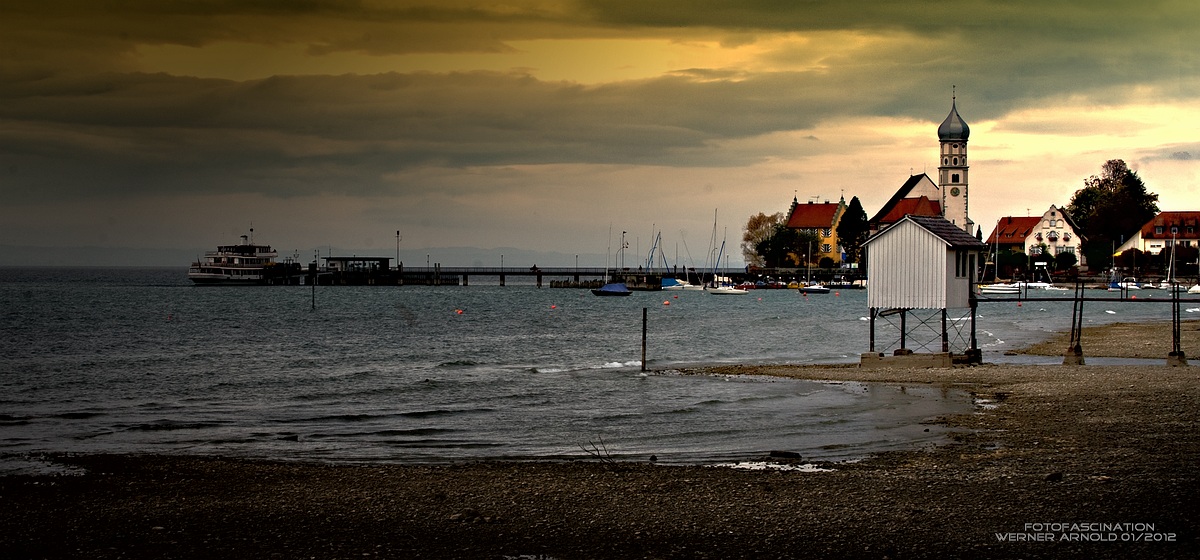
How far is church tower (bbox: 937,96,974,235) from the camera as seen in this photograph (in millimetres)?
179125

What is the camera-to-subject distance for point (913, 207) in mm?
188250

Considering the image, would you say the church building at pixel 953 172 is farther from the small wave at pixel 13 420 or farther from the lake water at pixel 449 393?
the small wave at pixel 13 420

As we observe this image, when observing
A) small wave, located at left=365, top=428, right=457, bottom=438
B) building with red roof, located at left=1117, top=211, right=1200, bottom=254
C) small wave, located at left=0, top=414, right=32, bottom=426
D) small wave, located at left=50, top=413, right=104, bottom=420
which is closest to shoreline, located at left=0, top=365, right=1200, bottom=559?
small wave, located at left=365, top=428, right=457, bottom=438

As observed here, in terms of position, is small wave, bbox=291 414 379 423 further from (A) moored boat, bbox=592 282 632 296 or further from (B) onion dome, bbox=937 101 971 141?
(B) onion dome, bbox=937 101 971 141

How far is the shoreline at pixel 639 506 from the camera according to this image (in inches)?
536

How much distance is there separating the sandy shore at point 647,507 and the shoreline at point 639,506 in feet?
0.14

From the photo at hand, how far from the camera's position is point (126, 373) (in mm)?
45719

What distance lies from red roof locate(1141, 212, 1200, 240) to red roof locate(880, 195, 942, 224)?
33438 mm

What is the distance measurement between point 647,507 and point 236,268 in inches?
7462

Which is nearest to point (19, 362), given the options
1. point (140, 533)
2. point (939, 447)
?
point (140, 533)

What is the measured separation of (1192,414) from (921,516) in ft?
39.8

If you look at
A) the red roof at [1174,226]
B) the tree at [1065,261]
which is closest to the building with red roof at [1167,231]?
the red roof at [1174,226]

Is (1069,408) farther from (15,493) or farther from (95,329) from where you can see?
(95,329)

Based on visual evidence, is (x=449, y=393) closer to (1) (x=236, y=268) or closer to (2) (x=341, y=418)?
(2) (x=341, y=418)
